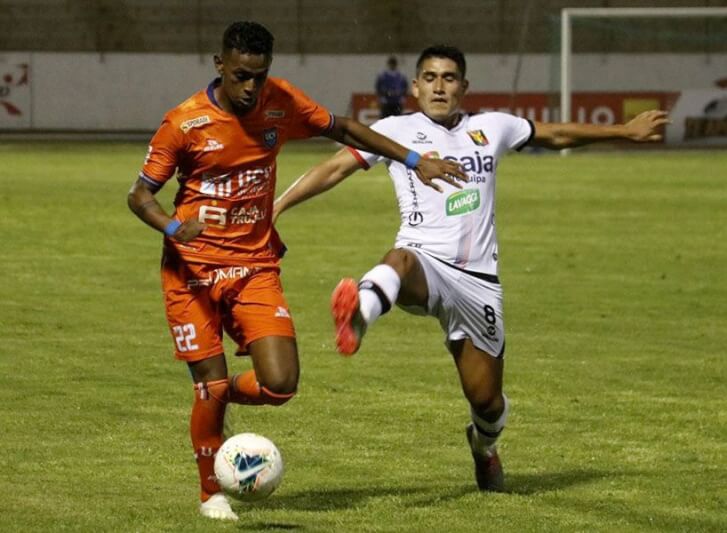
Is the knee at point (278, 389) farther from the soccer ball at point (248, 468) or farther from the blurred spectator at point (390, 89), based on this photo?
the blurred spectator at point (390, 89)

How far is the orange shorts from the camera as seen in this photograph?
7129 millimetres

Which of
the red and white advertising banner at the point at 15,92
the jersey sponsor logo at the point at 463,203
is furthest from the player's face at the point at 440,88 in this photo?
the red and white advertising banner at the point at 15,92

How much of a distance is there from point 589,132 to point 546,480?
1.71 metres

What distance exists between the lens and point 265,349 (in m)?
7.07

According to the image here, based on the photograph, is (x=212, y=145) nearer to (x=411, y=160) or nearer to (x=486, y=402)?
(x=411, y=160)

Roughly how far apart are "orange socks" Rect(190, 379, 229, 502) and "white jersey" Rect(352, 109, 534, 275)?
1221 mm

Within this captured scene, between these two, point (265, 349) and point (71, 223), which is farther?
point (71, 223)

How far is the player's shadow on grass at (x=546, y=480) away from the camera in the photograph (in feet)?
26.2

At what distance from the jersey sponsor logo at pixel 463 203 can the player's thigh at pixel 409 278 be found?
12.0 inches

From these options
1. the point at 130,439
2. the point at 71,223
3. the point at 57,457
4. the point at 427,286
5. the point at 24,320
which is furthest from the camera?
the point at 71,223

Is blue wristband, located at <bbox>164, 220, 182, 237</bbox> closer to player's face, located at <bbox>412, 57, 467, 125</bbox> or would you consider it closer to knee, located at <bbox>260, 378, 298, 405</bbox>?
knee, located at <bbox>260, 378, 298, 405</bbox>

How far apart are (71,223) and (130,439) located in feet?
44.2

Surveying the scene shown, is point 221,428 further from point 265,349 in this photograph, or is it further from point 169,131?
point 169,131

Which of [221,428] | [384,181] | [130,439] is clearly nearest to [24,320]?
[130,439]
